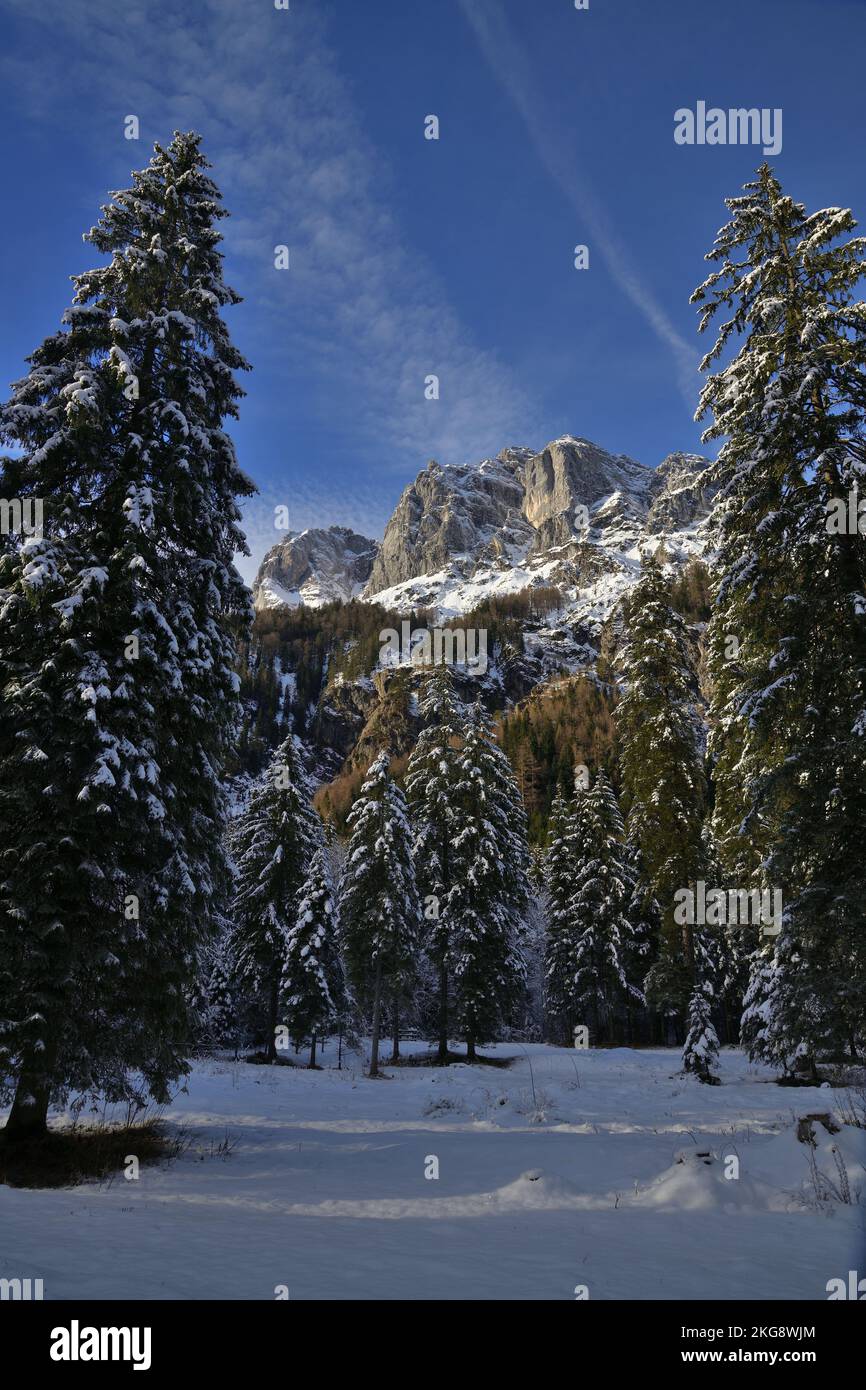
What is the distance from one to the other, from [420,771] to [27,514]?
23489 millimetres

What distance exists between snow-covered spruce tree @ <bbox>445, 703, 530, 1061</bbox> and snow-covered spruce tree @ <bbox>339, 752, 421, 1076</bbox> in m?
1.94

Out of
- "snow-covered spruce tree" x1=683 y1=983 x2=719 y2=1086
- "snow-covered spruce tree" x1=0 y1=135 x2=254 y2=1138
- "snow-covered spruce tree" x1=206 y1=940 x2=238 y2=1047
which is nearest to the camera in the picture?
"snow-covered spruce tree" x1=0 y1=135 x2=254 y2=1138

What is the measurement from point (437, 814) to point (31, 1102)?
2321 centimetres

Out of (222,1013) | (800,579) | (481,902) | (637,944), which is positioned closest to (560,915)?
(637,944)

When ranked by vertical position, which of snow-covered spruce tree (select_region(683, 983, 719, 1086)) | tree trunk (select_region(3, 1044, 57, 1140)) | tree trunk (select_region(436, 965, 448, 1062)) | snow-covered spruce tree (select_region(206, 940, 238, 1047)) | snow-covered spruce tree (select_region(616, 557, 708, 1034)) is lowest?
snow-covered spruce tree (select_region(206, 940, 238, 1047))

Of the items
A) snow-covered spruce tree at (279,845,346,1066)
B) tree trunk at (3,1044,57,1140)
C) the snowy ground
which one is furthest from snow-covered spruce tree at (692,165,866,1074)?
snow-covered spruce tree at (279,845,346,1066)

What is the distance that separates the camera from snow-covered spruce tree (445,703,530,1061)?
31031 millimetres

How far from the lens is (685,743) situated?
77.4ft

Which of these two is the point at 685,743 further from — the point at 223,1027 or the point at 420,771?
the point at 223,1027

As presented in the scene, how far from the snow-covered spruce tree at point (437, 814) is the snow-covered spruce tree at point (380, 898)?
0.74 m

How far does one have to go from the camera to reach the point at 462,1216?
734 centimetres

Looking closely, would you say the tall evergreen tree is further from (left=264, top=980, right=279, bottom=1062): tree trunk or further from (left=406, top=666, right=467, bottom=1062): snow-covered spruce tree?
(left=264, top=980, right=279, bottom=1062): tree trunk

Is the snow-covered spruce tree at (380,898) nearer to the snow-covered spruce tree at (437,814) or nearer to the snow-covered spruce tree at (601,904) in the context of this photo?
the snow-covered spruce tree at (437,814)
